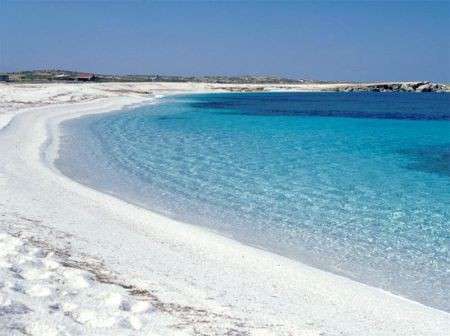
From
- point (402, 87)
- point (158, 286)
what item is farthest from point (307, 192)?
point (402, 87)

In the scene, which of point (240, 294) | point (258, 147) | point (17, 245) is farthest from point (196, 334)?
point (258, 147)

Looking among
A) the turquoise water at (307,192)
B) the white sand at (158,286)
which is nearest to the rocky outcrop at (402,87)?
the turquoise water at (307,192)

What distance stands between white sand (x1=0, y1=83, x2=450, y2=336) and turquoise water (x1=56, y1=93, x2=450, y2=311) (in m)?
1.11

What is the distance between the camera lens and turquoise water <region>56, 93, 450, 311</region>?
974 centimetres

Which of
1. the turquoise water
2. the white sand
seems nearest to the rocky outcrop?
the turquoise water

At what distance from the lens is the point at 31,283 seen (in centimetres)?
628

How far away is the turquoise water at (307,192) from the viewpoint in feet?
32.0

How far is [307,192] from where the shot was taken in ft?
50.1

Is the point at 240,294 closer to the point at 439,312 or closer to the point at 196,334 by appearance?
the point at 196,334

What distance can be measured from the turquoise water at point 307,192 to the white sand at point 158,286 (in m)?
1.11

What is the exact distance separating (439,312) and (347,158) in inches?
673

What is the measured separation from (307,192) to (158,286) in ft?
29.2

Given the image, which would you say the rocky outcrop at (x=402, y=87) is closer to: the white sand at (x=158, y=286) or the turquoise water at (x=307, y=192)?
the turquoise water at (x=307, y=192)

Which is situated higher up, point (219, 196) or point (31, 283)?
point (31, 283)
